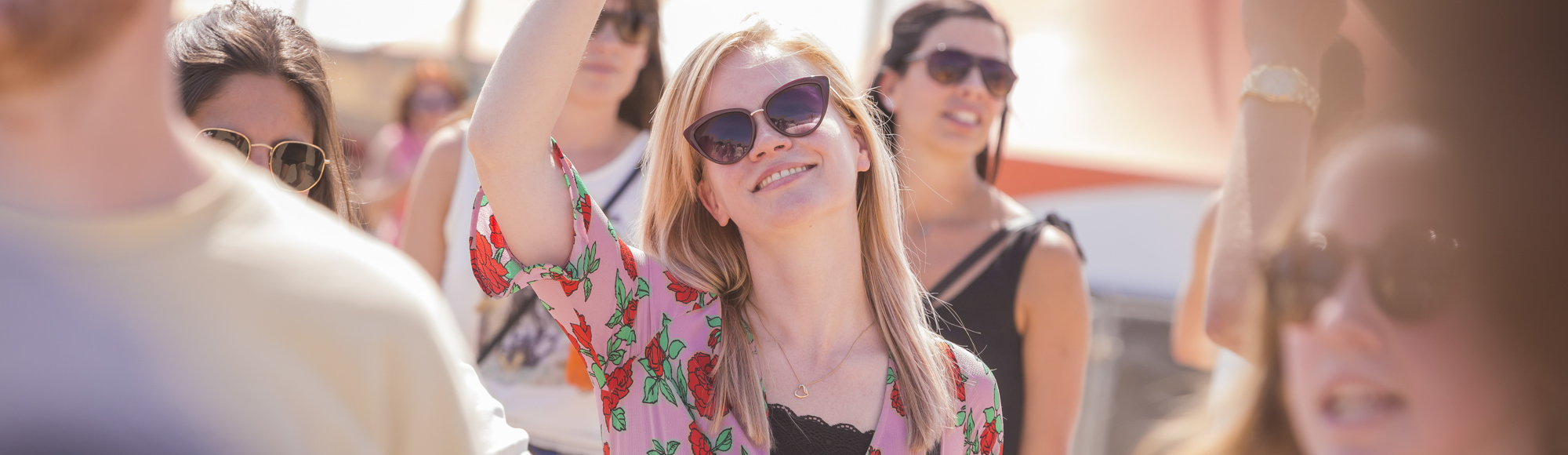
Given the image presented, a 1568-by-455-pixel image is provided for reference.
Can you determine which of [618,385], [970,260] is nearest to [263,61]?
[618,385]

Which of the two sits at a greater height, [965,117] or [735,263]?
[965,117]

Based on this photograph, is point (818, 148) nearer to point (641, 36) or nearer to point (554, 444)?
point (554, 444)

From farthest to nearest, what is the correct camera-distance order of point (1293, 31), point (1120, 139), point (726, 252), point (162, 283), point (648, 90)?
1. point (1120, 139)
2. point (648, 90)
3. point (726, 252)
4. point (1293, 31)
5. point (162, 283)

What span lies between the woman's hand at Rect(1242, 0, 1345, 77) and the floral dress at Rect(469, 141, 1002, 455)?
2.68ft

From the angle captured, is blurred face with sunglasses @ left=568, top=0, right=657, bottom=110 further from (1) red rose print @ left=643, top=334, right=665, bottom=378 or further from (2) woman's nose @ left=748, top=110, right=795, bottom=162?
(1) red rose print @ left=643, top=334, right=665, bottom=378

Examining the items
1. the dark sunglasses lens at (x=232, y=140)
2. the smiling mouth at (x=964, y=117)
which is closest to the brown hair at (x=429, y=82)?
the smiling mouth at (x=964, y=117)

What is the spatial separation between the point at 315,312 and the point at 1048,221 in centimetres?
224

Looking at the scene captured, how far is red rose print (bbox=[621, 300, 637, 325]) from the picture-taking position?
1864 mm

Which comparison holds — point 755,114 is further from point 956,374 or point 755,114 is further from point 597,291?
point 956,374

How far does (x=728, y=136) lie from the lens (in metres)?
1.96

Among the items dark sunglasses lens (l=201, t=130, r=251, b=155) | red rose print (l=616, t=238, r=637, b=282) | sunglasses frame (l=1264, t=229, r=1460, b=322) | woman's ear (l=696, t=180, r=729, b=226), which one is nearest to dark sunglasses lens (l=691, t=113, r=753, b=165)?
woman's ear (l=696, t=180, r=729, b=226)

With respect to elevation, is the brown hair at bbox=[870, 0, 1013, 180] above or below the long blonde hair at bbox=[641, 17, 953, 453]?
above

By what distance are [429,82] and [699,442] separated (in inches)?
202

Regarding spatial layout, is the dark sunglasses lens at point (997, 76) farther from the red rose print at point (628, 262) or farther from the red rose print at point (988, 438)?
the red rose print at point (628, 262)
